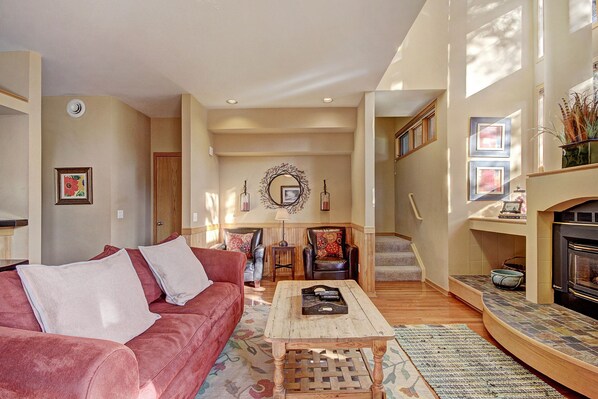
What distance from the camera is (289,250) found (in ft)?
16.7

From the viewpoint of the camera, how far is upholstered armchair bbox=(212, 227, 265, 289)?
14.5ft

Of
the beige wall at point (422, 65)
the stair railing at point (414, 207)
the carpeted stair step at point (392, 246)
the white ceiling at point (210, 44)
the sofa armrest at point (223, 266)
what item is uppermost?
the beige wall at point (422, 65)

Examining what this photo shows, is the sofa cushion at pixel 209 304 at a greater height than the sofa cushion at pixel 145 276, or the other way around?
the sofa cushion at pixel 145 276

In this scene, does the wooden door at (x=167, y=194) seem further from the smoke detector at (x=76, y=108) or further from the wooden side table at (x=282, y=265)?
the wooden side table at (x=282, y=265)

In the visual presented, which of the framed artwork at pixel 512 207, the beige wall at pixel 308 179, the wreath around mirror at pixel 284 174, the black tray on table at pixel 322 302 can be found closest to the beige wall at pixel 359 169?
Answer: the beige wall at pixel 308 179

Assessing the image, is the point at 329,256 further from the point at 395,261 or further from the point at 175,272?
the point at 175,272

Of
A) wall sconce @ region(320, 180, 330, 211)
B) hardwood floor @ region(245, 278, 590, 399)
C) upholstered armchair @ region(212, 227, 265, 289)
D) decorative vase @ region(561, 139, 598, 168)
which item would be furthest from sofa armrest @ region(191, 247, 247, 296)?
decorative vase @ region(561, 139, 598, 168)

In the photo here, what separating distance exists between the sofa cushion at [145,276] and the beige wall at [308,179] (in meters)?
3.06

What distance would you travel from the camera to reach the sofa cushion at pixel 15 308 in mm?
1299

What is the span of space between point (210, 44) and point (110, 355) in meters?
2.63

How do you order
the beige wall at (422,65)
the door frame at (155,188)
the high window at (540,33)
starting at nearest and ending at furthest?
the high window at (540,33) < the beige wall at (422,65) < the door frame at (155,188)

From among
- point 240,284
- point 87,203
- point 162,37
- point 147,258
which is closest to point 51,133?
point 87,203

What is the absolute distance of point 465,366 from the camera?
90.1 inches

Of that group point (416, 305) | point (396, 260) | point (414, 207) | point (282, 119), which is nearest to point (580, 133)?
point (416, 305)
